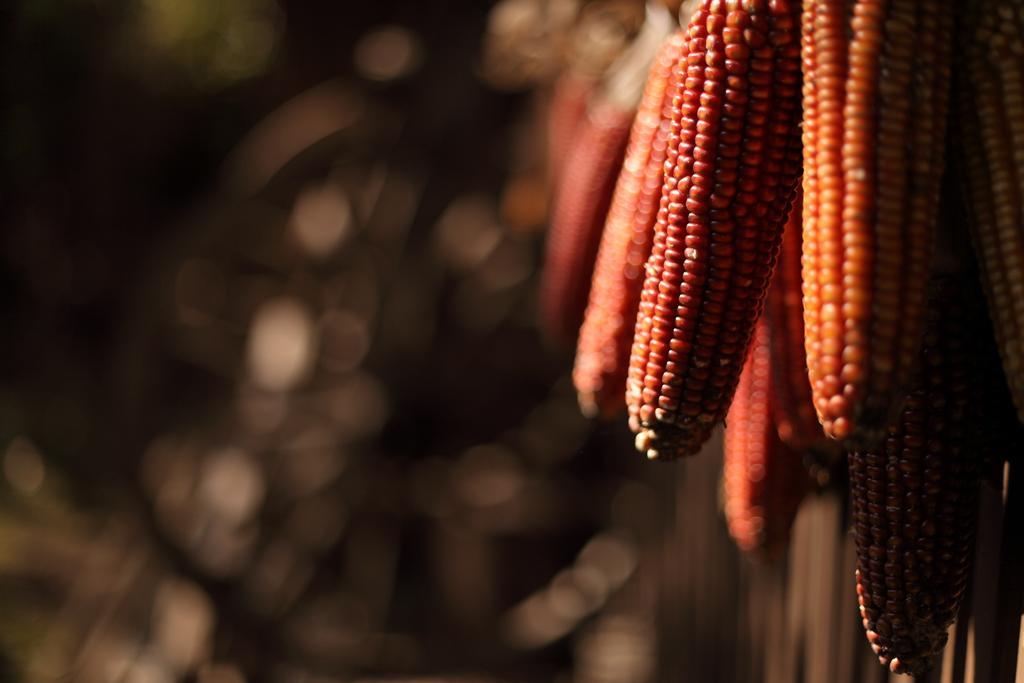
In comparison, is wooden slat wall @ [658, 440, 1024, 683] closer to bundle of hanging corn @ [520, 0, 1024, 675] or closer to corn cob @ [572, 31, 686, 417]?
bundle of hanging corn @ [520, 0, 1024, 675]

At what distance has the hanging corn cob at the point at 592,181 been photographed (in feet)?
3.49

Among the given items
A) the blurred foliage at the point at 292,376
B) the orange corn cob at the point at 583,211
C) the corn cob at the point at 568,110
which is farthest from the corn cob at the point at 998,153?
the blurred foliage at the point at 292,376

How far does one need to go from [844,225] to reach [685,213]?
0.13m

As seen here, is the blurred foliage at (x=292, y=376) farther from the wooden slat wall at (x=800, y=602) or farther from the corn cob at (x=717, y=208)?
the corn cob at (x=717, y=208)

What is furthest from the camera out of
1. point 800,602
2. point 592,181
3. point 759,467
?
point 800,602

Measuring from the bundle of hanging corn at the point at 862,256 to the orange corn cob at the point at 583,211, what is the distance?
348 millimetres

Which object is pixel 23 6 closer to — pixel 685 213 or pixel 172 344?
pixel 172 344

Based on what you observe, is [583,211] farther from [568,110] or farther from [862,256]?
[862,256]

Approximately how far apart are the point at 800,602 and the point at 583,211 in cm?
63

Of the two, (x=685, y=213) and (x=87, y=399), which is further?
(x=87, y=399)

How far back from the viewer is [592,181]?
1.16 meters

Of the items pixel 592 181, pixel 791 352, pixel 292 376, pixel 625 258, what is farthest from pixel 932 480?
pixel 292 376

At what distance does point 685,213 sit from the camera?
625 millimetres

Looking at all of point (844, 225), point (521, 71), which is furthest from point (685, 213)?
point (521, 71)
